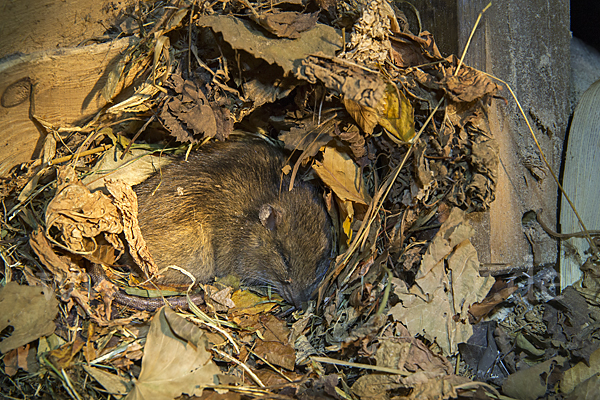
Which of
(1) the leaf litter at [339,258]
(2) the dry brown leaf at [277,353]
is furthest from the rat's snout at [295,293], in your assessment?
(2) the dry brown leaf at [277,353]

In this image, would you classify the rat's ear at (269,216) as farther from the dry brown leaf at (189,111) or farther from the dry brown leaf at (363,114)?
the dry brown leaf at (363,114)

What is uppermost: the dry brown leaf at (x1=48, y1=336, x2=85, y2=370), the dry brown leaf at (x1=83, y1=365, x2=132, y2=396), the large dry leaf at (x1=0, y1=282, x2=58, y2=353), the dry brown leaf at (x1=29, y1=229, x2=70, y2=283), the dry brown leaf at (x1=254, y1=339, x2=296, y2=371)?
the dry brown leaf at (x1=29, y1=229, x2=70, y2=283)

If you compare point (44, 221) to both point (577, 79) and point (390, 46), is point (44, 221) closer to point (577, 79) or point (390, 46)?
point (390, 46)

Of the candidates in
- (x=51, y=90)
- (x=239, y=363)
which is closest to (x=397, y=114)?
(x=239, y=363)

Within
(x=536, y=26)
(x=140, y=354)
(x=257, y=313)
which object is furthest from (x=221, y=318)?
(x=536, y=26)

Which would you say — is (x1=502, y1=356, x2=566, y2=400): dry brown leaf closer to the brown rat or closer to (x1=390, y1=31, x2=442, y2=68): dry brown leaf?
the brown rat

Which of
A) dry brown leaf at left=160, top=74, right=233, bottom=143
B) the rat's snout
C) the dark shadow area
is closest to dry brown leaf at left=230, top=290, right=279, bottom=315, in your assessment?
the rat's snout
